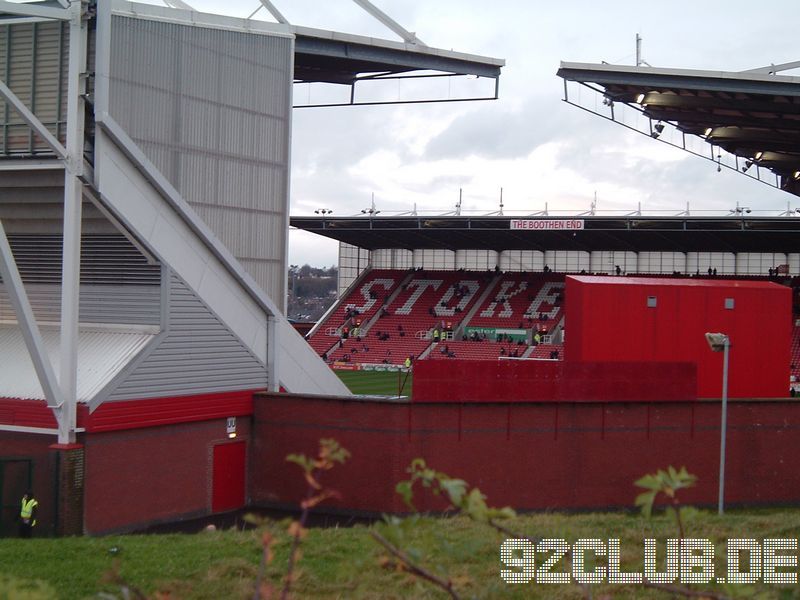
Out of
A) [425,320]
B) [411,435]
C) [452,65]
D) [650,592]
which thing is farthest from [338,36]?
[425,320]

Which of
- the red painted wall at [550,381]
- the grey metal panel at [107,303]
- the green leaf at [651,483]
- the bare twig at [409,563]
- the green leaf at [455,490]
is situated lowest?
the red painted wall at [550,381]

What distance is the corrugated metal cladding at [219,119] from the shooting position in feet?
73.0

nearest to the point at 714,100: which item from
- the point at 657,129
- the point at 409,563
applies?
the point at 657,129

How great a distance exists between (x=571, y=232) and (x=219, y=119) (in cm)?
3722

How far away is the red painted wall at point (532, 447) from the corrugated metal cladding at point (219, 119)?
4314 millimetres

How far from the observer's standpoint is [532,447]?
24.0 meters

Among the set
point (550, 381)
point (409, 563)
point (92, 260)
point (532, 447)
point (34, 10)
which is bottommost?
point (532, 447)

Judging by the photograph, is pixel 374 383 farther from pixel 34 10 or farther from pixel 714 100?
pixel 34 10

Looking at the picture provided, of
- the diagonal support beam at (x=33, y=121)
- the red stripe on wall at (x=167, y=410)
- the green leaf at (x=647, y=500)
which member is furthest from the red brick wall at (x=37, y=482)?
the green leaf at (x=647, y=500)

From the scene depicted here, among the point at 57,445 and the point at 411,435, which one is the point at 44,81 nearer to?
the point at 57,445

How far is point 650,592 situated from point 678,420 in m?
14.2

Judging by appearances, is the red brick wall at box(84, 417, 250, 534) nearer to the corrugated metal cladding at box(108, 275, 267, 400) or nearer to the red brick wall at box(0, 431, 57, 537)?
the red brick wall at box(0, 431, 57, 537)

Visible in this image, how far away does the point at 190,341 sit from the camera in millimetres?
23141

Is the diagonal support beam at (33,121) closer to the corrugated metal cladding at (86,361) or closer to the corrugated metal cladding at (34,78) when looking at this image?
the corrugated metal cladding at (34,78)
